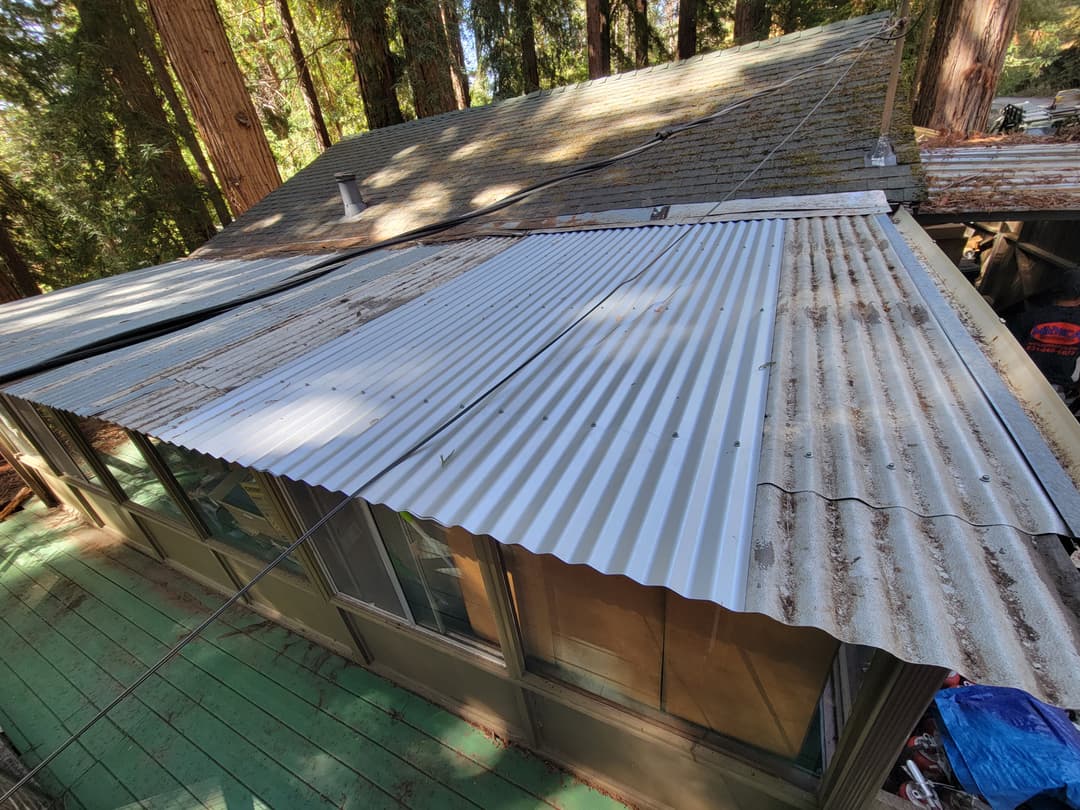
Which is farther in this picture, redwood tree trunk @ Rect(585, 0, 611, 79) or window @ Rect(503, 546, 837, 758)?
redwood tree trunk @ Rect(585, 0, 611, 79)

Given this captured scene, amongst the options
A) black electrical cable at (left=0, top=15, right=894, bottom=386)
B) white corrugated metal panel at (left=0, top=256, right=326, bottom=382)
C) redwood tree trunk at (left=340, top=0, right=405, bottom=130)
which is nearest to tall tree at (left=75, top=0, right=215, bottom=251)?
redwood tree trunk at (left=340, top=0, right=405, bottom=130)

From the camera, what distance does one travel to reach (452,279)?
3.75 meters

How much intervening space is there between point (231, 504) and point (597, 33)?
12125mm

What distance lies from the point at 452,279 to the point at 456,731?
3417 mm

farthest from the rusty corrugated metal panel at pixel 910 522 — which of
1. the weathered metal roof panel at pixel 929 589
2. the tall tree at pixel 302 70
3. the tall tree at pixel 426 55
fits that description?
the tall tree at pixel 302 70

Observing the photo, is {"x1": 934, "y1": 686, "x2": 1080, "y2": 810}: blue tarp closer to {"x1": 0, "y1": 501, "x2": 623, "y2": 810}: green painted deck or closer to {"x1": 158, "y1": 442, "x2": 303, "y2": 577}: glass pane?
{"x1": 0, "y1": 501, "x2": 623, "y2": 810}: green painted deck

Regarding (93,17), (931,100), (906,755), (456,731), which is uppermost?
(93,17)

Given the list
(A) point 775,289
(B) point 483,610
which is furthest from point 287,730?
(A) point 775,289

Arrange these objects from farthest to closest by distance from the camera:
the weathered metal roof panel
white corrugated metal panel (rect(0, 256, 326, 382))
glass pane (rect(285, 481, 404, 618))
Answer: white corrugated metal panel (rect(0, 256, 326, 382)) → glass pane (rect(285, 481, 404, 618)) → the weathered metal roof panel

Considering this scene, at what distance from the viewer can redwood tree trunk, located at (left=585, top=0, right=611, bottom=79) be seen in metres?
9.96

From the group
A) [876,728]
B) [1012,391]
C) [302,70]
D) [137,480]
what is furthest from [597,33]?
[876,728]

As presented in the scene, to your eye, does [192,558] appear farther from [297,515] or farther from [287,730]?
[297,515]

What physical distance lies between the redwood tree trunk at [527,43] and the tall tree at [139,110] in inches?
341

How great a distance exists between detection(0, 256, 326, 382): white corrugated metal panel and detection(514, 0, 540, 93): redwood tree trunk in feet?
30.3
